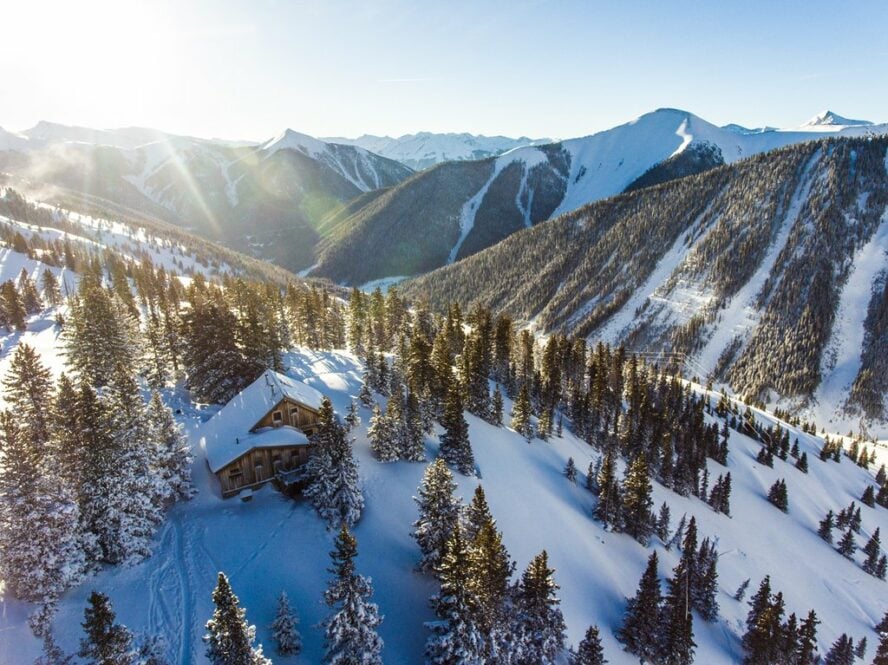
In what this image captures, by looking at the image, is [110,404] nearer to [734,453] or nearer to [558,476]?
A: [558,476]

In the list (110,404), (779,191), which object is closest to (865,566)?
(110,404)

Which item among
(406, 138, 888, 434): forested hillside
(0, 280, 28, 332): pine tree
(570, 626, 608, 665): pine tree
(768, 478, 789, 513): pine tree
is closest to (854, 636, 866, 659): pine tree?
(768, 478, 789, 513): pine tree

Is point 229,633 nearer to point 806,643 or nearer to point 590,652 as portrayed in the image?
point 590,652

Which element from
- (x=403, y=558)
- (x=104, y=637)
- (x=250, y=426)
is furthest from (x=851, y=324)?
(x=104, y=637)

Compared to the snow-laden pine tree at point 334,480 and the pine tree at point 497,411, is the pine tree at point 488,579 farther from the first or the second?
the pine tree at point 497,411

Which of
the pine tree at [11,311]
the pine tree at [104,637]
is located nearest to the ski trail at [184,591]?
the pine tree at [104,637]

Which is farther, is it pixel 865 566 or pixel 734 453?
pixel 734 453
